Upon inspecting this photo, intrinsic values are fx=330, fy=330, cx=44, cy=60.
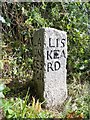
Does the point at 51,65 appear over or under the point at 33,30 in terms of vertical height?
under

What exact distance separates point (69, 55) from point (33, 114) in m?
1.72

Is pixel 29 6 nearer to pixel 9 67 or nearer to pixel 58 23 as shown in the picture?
pixel 58 23

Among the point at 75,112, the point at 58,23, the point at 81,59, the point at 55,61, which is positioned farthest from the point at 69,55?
the point at 75,112

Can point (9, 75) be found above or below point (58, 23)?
below

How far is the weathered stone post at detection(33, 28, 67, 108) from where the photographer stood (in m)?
3.53

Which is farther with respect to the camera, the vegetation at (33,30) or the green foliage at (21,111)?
the vegetation at (33,30)

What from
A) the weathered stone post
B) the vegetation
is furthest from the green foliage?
the vegetation

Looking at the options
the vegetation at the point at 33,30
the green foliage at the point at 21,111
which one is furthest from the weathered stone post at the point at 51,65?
the vegetation at the point at 33,30

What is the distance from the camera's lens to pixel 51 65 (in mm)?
3580

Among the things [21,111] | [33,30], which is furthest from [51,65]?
[33,30]

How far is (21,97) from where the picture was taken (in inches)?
148

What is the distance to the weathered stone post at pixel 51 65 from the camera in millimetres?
3531

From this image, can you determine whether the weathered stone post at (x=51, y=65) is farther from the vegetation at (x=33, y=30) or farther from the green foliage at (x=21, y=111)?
the vegetation at (x=33, y=30)

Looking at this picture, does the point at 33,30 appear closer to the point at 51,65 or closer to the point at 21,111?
the point at 51,65
